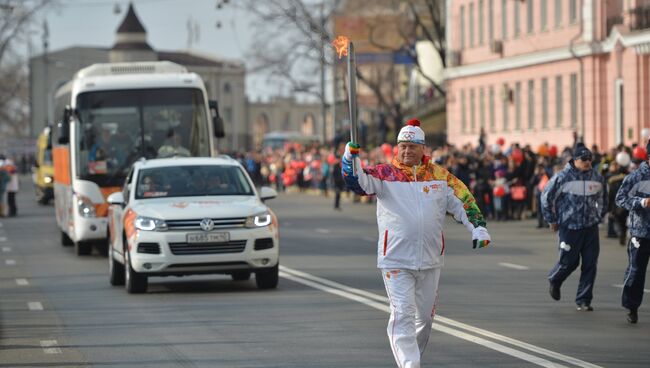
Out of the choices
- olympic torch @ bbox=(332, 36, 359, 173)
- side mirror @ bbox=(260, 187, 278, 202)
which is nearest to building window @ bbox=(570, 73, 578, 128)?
side mirror @ bbox=(260, 187, 278, 202)

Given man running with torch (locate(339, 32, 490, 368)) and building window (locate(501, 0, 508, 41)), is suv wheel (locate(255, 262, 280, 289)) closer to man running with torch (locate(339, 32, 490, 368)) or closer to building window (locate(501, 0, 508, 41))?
man running with torch (locate(339, 32, 490, 368))

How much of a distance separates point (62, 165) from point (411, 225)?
63.7 ft

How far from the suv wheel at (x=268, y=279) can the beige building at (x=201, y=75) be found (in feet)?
389

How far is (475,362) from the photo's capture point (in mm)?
12273

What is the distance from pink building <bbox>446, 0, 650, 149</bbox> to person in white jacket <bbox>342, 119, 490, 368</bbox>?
34280mm

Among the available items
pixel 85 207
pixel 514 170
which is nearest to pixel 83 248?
pixel 85 207

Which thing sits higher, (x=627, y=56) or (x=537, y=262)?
(x=627, y=56)

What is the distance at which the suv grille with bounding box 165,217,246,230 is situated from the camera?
1884cm

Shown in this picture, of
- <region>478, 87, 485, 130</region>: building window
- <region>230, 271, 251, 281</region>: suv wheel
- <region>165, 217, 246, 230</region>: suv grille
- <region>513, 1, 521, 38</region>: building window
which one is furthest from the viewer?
<region>478, 87, 485, 130</region>: building window

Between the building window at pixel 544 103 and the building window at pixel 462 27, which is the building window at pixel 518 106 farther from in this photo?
the building window at pixel 462 27

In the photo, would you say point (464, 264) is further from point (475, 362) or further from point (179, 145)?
point (475, 362)

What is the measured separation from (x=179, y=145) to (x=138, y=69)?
230 cm

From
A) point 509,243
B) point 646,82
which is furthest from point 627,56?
point 509,243

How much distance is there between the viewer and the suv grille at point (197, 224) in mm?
18844
